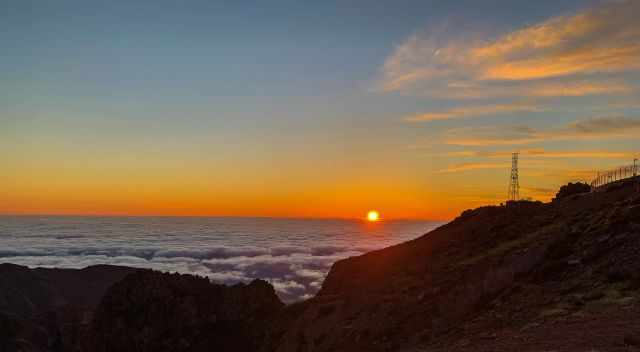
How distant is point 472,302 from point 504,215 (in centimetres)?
1762

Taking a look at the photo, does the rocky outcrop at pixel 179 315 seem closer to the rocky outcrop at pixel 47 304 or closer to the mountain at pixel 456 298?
the mountain at pixel 456 298

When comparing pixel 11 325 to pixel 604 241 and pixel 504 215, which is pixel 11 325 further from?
pixel 604 241

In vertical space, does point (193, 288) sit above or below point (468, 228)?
below

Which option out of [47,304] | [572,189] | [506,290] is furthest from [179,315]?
[47,304]

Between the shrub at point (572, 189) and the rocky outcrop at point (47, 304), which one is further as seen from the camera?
the rocky outcrop at point (47, 304)

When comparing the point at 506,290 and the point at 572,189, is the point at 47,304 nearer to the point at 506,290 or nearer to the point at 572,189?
the point at 572,189

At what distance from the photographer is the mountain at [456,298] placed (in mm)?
13945

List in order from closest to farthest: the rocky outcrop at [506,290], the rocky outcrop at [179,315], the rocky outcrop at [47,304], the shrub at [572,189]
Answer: the rocky outcrop at [506,290]
the shrub at [572,189]
the rocky outcrop at [179,315]
the rocky outcrop at [47,304]

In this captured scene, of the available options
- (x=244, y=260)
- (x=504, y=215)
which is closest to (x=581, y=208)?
(x=504, y=215)

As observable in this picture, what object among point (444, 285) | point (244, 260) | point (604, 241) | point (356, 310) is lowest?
point (244, 260)

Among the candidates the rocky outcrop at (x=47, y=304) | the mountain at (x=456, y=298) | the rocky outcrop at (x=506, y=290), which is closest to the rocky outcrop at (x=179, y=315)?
the mountain at (x=456, y=298)

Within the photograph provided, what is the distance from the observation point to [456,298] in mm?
18969

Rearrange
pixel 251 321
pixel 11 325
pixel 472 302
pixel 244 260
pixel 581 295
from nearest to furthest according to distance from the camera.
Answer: pixel 581 295 < pixel 472 302 < pixel 251 321 < pixel 11 325 < pixel 244 260

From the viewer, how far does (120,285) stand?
55719 millimetres
